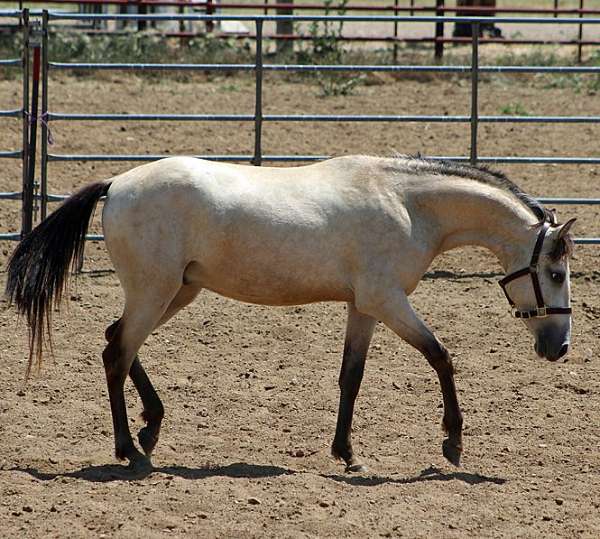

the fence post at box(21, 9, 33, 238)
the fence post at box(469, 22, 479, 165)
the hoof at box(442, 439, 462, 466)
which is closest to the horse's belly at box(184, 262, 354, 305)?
the hoof at box(442, 439, 462, 466)

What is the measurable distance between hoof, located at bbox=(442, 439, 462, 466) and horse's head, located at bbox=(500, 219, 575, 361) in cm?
58

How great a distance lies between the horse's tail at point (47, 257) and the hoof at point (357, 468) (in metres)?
1.47

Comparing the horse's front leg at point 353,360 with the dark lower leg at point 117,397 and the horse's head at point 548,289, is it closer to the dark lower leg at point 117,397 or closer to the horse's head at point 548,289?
the horse's head at point 548,289

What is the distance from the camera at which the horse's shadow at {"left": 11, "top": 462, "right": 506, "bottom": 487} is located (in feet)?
16.3

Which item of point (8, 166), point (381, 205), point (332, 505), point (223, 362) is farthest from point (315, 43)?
point (332, 505)

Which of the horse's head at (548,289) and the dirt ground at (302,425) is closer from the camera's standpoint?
the dirt ground at (302,425)

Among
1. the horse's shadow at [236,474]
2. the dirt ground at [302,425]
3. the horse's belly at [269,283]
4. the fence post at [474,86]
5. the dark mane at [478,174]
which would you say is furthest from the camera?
the fence post at [474,86]

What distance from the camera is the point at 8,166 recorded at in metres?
10.2

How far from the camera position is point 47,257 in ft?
17.4

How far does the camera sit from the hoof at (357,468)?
5207 mm

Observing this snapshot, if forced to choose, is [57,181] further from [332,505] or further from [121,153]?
[332,505]

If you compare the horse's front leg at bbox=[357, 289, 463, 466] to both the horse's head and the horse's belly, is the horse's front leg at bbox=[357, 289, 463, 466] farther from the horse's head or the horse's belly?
the horse's head

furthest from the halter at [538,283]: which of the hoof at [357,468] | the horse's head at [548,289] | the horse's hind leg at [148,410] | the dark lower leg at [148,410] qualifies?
the dark lower leg at [148,410]

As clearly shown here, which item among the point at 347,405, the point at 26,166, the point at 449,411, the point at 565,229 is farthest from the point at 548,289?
the point at 26,166
